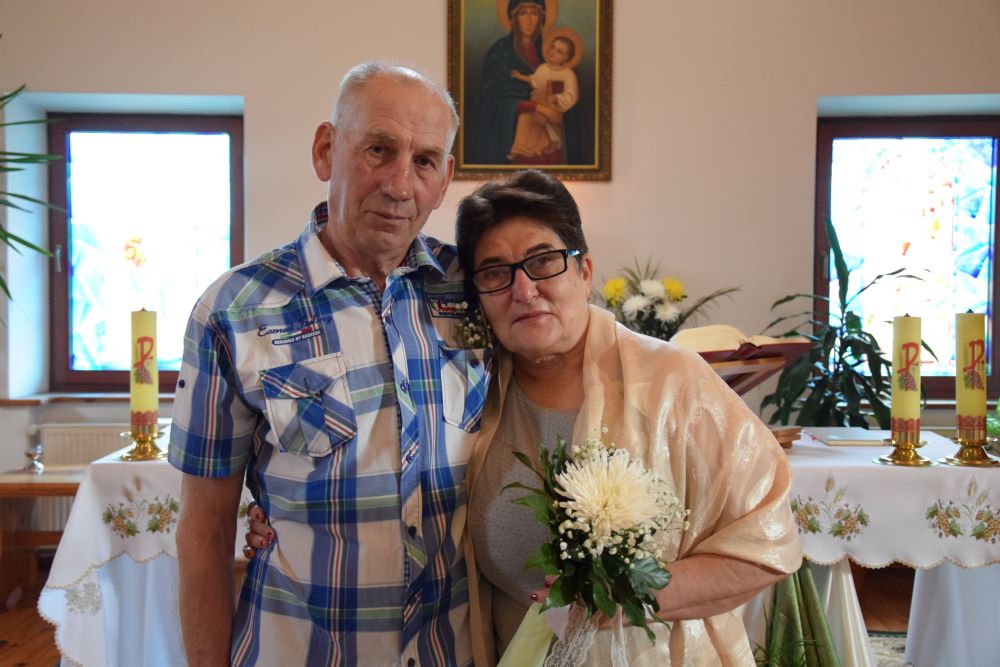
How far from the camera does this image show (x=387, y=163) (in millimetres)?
1511

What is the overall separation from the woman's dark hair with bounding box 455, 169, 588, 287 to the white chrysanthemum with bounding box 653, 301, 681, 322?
269 cm

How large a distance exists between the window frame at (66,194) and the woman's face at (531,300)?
3919mm

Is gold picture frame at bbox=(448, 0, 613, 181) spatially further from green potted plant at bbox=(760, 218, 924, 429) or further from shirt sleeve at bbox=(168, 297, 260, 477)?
shirt sleeve at bbox=(168, 297, 260, 477)

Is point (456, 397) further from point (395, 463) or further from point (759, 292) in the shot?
point (759, 292)

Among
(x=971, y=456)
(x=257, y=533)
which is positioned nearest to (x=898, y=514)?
(x=971, y=456)

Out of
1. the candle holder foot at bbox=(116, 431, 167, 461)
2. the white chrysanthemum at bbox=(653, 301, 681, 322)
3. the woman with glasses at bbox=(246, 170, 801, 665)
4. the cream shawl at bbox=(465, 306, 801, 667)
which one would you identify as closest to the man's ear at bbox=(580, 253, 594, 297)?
the woman with glasses at bbox=(246, 170, 801, 665)

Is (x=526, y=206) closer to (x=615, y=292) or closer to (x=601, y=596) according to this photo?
(x=601, y=596)

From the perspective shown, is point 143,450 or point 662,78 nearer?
point 143,450

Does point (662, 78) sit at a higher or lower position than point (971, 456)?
higher

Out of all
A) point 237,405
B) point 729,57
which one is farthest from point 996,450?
point 729,57

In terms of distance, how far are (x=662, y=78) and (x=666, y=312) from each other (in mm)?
1405

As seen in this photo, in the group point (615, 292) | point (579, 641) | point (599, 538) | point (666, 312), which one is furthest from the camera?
point (615, 292)

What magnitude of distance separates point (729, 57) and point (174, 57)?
310 centimetres

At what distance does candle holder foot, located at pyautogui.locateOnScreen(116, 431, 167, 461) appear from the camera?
102 inches
